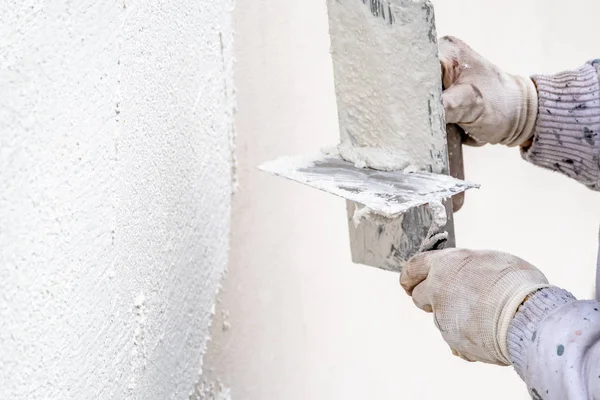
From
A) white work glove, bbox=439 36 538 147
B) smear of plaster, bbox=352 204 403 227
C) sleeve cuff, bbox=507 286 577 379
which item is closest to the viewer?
sleeve cuff, bbox=507 286 577 379

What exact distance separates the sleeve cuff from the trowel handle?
27cm

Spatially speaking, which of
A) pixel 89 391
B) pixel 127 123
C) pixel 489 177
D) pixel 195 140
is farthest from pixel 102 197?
pixel 489 177

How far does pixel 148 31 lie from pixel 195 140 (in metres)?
0.26

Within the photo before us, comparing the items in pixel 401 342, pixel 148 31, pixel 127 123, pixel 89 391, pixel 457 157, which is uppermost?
pixel 148 31

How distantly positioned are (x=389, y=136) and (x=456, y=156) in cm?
21

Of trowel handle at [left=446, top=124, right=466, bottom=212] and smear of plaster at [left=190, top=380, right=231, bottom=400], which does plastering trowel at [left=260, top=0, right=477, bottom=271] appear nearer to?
trowel handle at [left=446, top=124, right=466, bottom=212]

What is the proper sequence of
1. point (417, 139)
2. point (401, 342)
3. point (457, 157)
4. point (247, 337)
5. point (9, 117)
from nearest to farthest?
point (9, 117)
point (417, 139)
point (457, 157)
point (247, 337)
point (401, 342)

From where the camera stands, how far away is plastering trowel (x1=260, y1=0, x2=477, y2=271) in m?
0.96

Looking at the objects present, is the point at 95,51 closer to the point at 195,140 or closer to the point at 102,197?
the point at 102,197

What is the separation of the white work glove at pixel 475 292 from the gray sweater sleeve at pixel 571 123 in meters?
0.38

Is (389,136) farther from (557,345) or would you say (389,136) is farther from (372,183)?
(557,345)

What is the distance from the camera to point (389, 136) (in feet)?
3.41

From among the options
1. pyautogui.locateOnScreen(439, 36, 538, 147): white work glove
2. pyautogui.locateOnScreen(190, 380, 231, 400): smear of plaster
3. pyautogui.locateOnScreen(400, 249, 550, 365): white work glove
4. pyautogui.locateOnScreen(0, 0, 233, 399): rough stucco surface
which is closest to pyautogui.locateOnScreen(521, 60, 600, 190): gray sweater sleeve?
pyautogui.locateOnScreen(439, 36, 538, 147): white work glove

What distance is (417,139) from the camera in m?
1.01
